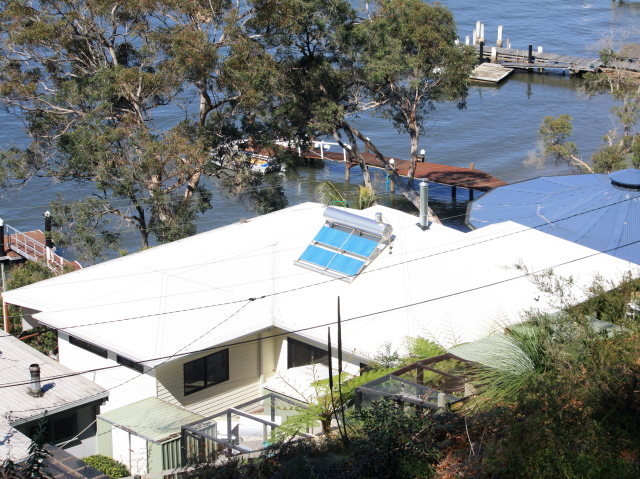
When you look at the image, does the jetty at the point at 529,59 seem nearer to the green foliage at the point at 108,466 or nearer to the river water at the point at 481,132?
the river water at the point at 481,132

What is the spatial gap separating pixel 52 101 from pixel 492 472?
27.2m

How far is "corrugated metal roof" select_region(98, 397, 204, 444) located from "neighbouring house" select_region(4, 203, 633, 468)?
11.0 inches

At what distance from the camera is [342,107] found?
31234 mm

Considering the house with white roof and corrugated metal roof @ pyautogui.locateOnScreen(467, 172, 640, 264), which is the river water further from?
the house with white roof


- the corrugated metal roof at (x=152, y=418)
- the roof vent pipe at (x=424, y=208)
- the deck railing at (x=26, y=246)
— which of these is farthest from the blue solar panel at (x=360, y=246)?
the deck railing at (x=26, y=246)

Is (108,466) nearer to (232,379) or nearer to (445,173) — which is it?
(232,379)

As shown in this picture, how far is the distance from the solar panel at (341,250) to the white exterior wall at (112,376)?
16.7 ft

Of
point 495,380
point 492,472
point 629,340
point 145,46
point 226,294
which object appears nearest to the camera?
point 492,472

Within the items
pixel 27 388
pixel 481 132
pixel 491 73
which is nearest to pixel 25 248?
pixel 27 388

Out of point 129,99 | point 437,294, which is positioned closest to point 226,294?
point 437,294

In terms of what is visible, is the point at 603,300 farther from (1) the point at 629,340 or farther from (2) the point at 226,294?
(2) the point at 226,294

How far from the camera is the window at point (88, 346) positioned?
17609 millimetres

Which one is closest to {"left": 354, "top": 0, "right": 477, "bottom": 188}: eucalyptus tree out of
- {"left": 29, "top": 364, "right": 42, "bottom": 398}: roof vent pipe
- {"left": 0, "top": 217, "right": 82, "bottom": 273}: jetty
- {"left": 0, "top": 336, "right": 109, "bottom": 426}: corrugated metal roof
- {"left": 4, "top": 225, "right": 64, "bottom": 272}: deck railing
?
{"left": 0, "top": 217, "right": 82, "bottom": 273}: jetty

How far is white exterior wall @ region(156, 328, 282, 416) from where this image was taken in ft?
54.6
